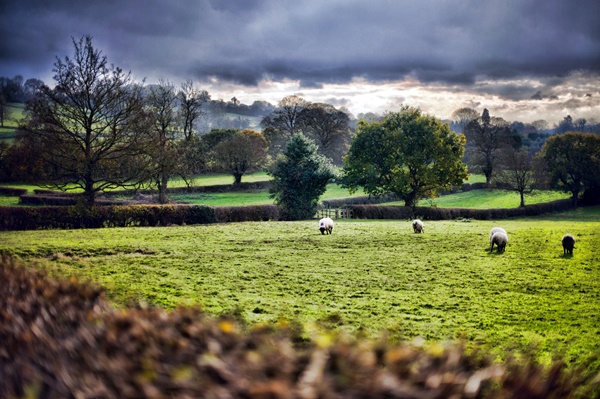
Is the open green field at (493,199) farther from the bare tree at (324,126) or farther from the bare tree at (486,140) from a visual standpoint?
the bare tree at (324,126)

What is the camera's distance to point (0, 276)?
4008mm

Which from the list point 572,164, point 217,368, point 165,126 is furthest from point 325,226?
point 572,164

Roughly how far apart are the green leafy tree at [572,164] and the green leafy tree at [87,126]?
3921cm

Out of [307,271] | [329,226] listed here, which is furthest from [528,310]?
[329,226]

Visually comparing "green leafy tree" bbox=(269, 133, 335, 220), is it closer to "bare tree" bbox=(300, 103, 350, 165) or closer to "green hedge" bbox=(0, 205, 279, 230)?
"green hedge" bbox=(0, 205, 279, 230)

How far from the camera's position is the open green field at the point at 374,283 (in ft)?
21.4

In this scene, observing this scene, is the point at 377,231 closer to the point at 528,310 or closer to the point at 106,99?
the point at 528,310

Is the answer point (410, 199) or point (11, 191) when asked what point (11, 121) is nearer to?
point (11, 191)

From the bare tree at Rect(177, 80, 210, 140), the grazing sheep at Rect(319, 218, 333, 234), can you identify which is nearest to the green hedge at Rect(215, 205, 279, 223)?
the grazing sheep at Rect(319, 218, 333, 234)

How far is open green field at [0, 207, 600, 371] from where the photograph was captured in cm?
652

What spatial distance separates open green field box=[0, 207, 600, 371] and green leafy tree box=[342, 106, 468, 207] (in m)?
21.2

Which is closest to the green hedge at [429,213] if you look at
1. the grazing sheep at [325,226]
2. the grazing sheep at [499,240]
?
the grazing sheep at [325,226]

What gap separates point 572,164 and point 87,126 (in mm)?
43471

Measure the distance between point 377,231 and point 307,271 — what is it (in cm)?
1071
